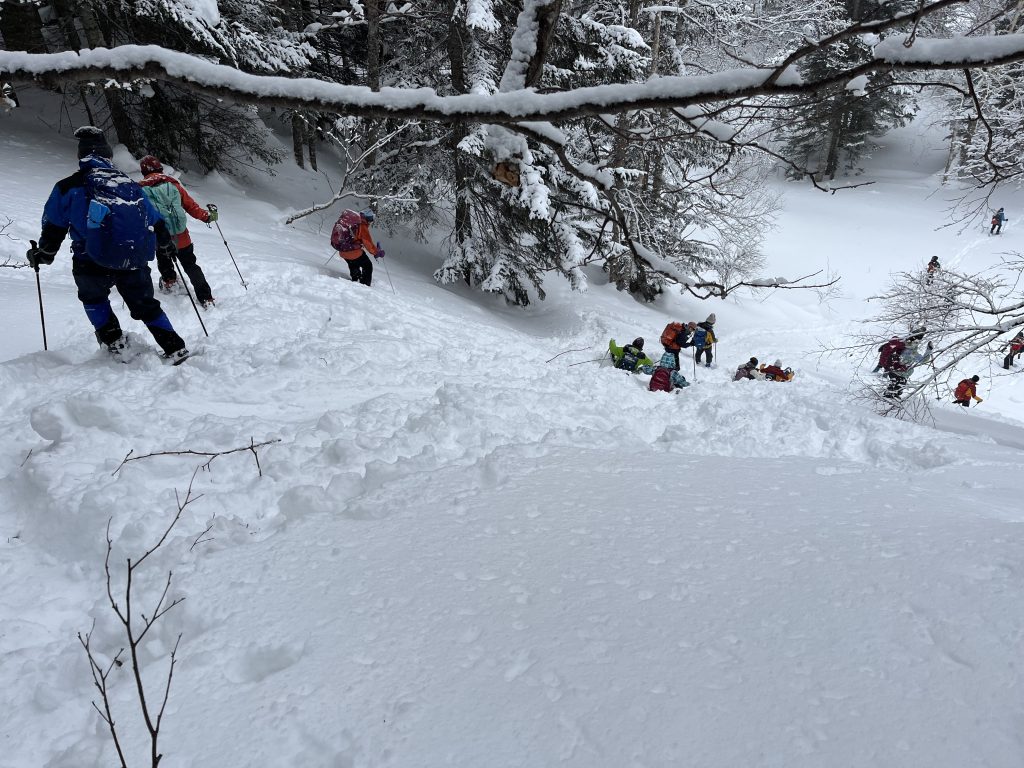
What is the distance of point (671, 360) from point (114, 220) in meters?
7.37

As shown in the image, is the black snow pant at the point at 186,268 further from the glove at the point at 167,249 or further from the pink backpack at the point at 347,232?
the pink backpack at the point at 347,232

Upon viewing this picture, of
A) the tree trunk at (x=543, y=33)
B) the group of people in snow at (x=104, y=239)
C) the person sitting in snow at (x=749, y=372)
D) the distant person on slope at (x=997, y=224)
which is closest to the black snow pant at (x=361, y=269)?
the group of people in snow at (x=104, y=239)

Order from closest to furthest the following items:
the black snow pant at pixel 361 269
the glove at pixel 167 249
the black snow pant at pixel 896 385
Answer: the glove at pixel 167 249 → the black snow pant at pixel 896 385 → the black snow pant at pixel 361 269

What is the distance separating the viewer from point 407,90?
187 cm

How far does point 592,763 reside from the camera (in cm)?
147

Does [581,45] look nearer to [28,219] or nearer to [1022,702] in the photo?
[28,219]

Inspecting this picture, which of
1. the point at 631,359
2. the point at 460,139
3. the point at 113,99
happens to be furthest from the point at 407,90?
the point at 113,99

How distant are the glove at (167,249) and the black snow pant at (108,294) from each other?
130cm

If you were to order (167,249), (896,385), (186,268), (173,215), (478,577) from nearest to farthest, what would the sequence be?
1. (478,577)
2. (167,249)
3. (173,215)
4. (186,268)
5. (896,385)

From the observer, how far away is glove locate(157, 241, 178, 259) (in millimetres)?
5684

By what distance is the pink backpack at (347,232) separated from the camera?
9023 mm

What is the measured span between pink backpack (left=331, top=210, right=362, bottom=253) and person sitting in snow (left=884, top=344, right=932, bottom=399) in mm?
8575

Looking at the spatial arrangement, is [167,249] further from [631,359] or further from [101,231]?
[631,359]

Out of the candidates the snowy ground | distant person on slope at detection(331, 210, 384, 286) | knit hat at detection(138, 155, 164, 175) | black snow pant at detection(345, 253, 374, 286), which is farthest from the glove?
black snow pant at detection(345, 253, 374, 286)
